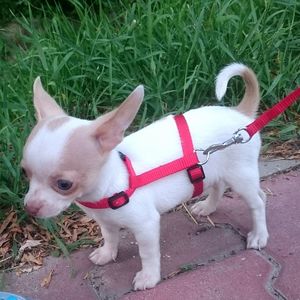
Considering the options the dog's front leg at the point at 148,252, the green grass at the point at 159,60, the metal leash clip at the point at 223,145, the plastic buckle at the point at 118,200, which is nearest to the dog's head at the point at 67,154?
the plastic buckle at the point at 118,200

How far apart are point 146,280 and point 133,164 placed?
0.48 metres

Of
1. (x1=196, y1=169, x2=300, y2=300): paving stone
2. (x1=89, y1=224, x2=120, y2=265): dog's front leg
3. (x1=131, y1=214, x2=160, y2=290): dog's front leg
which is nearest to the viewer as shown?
(x1=131, y1=214, x2=160, y2=290): dog's front leg

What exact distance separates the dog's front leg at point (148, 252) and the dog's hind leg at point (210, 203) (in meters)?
0.48

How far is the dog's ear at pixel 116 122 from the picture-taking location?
1946mm

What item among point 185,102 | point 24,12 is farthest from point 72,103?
point 24,12

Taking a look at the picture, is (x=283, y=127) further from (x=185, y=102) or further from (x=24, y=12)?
(x=24, y=12)

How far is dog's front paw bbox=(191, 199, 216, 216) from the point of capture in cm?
281

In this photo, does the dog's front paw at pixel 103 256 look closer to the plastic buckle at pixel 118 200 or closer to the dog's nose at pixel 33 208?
the plastic buckle at pixel 118 200

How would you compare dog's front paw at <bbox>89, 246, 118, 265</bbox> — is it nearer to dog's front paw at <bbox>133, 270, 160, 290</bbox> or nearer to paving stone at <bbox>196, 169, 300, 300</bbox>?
dog's front paw at <bbox>133, 270, 160, 290</bbox>

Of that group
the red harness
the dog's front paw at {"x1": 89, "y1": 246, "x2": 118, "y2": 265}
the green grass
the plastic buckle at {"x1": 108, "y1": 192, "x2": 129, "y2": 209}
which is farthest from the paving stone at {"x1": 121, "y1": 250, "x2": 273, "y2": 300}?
the green grass

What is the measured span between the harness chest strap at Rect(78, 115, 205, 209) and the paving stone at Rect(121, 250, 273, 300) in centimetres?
34

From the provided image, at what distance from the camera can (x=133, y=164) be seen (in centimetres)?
226

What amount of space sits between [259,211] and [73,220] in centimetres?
87

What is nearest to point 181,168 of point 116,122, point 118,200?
point 118,200
